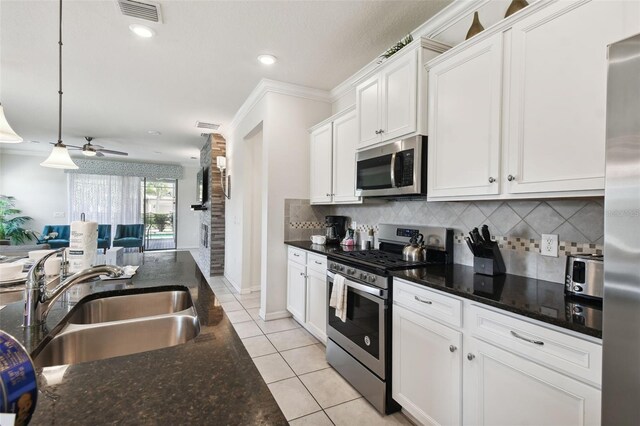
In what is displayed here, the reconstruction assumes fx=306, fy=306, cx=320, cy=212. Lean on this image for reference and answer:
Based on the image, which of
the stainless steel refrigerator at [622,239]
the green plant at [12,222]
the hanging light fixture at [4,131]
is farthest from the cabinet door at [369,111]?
the green plant at [12,222]

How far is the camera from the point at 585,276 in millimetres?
1302

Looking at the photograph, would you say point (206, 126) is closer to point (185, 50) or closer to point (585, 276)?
point (185, 50)

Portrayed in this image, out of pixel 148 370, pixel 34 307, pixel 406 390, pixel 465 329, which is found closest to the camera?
pixel 148 370

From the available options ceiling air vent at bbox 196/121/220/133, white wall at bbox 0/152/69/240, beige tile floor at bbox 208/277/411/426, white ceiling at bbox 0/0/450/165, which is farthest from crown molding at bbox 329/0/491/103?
white wall at bbox 0/152/69/240

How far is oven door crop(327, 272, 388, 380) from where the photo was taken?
191 cm

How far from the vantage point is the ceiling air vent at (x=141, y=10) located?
2.13 meters

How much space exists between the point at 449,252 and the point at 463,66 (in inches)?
46.8

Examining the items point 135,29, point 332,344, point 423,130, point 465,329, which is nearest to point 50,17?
point 135,29

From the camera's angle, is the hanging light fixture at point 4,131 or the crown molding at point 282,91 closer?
the hanging light fixture at point 4,131

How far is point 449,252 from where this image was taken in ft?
7.06

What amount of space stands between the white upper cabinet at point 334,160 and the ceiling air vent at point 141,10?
5.51 feet

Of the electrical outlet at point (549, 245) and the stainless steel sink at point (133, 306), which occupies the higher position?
the electrical outlet at point (549, 245)

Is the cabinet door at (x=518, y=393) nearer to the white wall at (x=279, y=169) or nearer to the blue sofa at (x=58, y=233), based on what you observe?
the white wall at (x=279, y=169)

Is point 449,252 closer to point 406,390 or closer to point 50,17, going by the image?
point 406,390
